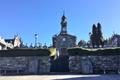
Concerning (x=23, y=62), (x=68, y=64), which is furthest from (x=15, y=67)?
(x=68, y=64)

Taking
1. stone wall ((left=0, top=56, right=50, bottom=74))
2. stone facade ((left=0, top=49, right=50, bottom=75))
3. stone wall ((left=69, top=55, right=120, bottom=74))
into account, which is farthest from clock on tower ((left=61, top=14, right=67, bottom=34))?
stone wall ((left=69, top=55, right=120, bottom=74))

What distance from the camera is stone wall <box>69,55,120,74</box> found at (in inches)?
1443

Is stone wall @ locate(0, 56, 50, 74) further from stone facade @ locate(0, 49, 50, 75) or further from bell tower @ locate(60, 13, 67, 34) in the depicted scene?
bell tower @ locate(60, 13, 67, 34)

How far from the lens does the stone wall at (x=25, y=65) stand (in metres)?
37.4

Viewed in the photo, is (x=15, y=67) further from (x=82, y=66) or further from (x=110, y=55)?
(x=110, y=55)

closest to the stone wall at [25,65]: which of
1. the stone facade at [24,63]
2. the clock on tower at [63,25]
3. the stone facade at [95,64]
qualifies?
the stone facade at [24,63]

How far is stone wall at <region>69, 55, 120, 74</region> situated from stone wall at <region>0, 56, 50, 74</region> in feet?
11.3

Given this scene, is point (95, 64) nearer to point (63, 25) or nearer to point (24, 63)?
point (24, 63)

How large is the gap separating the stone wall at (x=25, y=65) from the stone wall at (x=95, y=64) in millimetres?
3432

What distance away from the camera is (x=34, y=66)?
37.4 metres

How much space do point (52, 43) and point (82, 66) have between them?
3041 centimetres

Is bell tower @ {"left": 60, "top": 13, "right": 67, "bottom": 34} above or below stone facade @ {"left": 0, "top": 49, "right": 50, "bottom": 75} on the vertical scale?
above

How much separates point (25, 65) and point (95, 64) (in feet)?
29.3

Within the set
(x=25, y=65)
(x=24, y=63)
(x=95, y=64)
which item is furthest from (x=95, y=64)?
(x=24, y=63)
